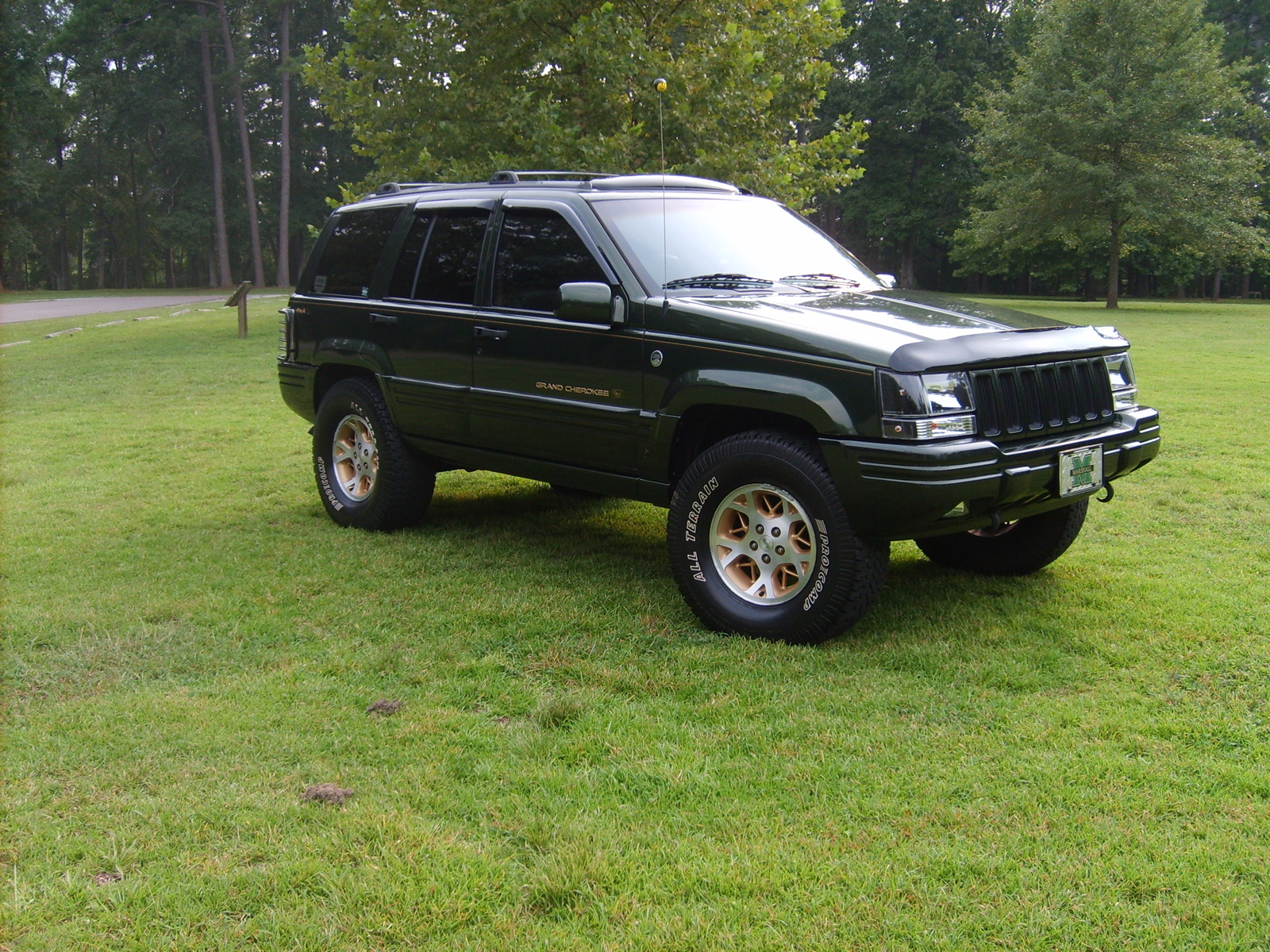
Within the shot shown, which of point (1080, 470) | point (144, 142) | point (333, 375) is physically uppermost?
point (144, 142)

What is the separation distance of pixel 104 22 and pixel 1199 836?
162ft

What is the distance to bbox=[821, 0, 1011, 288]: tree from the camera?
164 ft

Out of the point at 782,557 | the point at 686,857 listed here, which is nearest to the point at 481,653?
the point at 782,557

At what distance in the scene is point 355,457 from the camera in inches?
275

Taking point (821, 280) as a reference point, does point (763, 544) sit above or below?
below

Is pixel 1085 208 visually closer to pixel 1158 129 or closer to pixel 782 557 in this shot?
pixel 1158 129

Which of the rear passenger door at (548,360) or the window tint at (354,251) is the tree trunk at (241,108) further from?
the rear passenger door at (548,360)

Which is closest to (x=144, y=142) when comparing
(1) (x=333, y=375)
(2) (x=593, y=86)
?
(2) (x=593, y=86)

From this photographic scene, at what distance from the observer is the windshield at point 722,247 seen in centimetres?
548

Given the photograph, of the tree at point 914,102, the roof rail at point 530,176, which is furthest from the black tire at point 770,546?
the tree at point 914,102

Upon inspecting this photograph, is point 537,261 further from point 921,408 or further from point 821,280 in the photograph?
point 921,408

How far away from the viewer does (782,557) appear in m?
4.86

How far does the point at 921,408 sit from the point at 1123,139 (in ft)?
109

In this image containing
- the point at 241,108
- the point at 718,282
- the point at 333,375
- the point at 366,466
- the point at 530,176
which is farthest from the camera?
the point at 241,108
